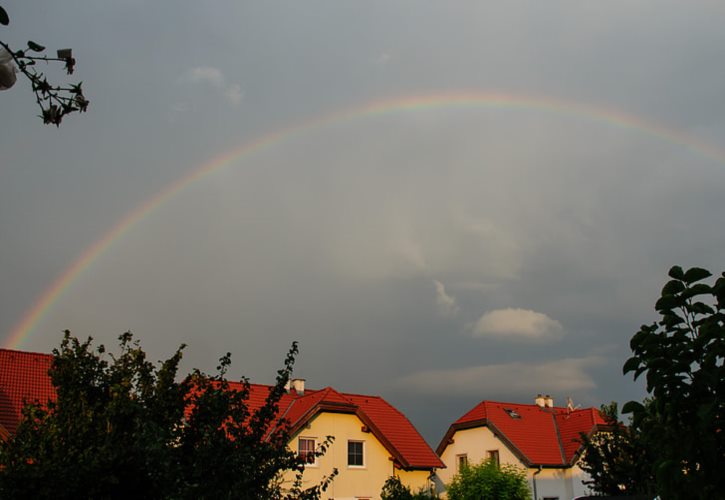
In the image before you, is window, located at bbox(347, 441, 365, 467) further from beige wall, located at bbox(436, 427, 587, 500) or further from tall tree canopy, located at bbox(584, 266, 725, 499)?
tall tree canopy, located at bbox(584, 266, 725, 499)

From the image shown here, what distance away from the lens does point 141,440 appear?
348 inches

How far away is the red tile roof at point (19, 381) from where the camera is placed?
30.9 meters

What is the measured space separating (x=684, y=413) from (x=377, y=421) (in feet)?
129

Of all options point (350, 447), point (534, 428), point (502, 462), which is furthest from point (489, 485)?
point (534, 428)

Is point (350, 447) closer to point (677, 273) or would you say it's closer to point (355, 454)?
point (355, 454)

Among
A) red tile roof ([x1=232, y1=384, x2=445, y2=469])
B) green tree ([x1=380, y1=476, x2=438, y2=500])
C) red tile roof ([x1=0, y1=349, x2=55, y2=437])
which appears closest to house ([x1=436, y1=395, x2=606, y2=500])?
red tile roof ([x1=232, y1=384, x2=445, y2=469])

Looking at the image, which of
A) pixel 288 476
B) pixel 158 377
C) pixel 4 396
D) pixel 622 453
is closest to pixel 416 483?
pixel 288 476

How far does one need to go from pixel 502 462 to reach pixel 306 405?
1650cm

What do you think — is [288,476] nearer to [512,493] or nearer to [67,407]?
[512,493]

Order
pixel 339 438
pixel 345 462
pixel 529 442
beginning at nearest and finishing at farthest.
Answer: pixel 345 462 → pixel 339 438 → pixel 529 442

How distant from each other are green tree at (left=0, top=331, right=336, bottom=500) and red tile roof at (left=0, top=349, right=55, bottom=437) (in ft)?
72.1

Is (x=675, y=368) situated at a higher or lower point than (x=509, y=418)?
lower

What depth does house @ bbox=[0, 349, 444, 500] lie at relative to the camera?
33594 millimetres

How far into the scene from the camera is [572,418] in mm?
48812
